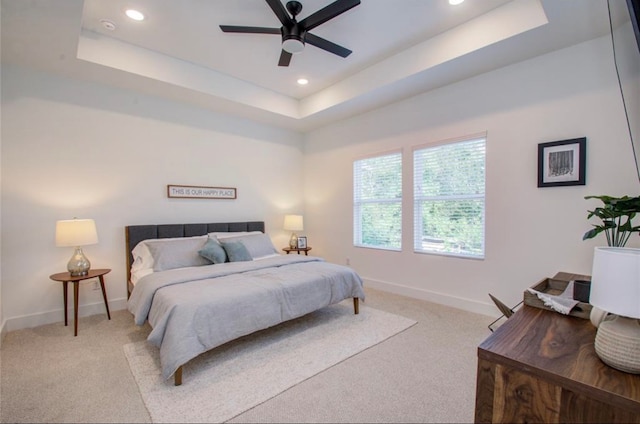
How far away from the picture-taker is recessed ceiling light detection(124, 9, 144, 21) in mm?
2617

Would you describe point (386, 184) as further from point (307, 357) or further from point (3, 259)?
point (3, 259)

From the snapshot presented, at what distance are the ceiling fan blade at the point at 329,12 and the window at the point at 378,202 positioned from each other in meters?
2.21

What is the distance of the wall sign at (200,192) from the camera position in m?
4.00

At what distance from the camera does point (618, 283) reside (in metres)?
0.87

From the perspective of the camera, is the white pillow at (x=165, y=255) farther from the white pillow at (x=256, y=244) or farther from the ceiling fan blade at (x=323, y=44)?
the ceiling fan blade at (x=323, y=44)

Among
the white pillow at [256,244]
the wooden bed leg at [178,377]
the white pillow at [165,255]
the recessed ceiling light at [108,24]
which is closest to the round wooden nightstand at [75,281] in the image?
the white pillow at [165,255]

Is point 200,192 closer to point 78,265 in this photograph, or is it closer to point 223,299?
point 78,265

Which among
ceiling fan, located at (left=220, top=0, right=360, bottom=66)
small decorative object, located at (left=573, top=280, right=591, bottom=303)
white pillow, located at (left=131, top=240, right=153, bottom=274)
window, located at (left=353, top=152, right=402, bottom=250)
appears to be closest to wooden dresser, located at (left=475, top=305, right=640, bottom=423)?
small decorative object, located at (left=573, top=280, right=591, bottom=303)

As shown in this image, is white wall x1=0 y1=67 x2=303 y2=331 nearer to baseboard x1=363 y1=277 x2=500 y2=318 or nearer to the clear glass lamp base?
the clear glass lamp base

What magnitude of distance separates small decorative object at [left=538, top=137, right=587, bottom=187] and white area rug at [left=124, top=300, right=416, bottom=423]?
1992mm

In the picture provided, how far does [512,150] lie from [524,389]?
2.79 m

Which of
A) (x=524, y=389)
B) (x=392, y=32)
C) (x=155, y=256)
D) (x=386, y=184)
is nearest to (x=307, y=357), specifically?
(x=524, y=389)

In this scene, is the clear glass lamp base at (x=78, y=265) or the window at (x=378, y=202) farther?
the window at (x=378, y=202)

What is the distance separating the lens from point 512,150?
3.08 meters
